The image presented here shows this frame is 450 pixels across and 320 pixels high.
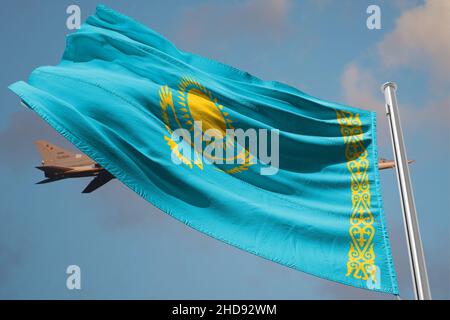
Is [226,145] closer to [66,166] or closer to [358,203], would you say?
[358,203]

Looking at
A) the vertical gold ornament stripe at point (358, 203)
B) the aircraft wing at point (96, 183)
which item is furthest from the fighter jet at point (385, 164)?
the vertical gold ornament stripe at point (358, 203)

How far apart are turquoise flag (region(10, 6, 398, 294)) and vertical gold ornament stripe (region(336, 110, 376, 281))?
0.02 meters

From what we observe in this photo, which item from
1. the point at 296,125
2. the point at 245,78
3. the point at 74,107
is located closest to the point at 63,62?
the point at 74,107

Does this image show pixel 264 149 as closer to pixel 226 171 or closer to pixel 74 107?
pixel 226 171

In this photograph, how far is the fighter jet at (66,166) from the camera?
41.2 m

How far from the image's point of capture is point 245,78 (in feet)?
58.5

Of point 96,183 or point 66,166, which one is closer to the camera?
point 66,166

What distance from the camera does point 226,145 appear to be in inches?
622

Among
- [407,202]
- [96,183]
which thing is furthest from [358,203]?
[96,183]

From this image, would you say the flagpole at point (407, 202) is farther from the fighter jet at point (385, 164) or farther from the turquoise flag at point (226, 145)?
the fighter jet at point (385, 164)

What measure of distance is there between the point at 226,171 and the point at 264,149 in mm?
1086

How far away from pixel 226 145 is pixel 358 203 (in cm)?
272

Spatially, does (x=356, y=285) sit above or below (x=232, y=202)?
below

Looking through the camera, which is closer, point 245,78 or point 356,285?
point 356,285
